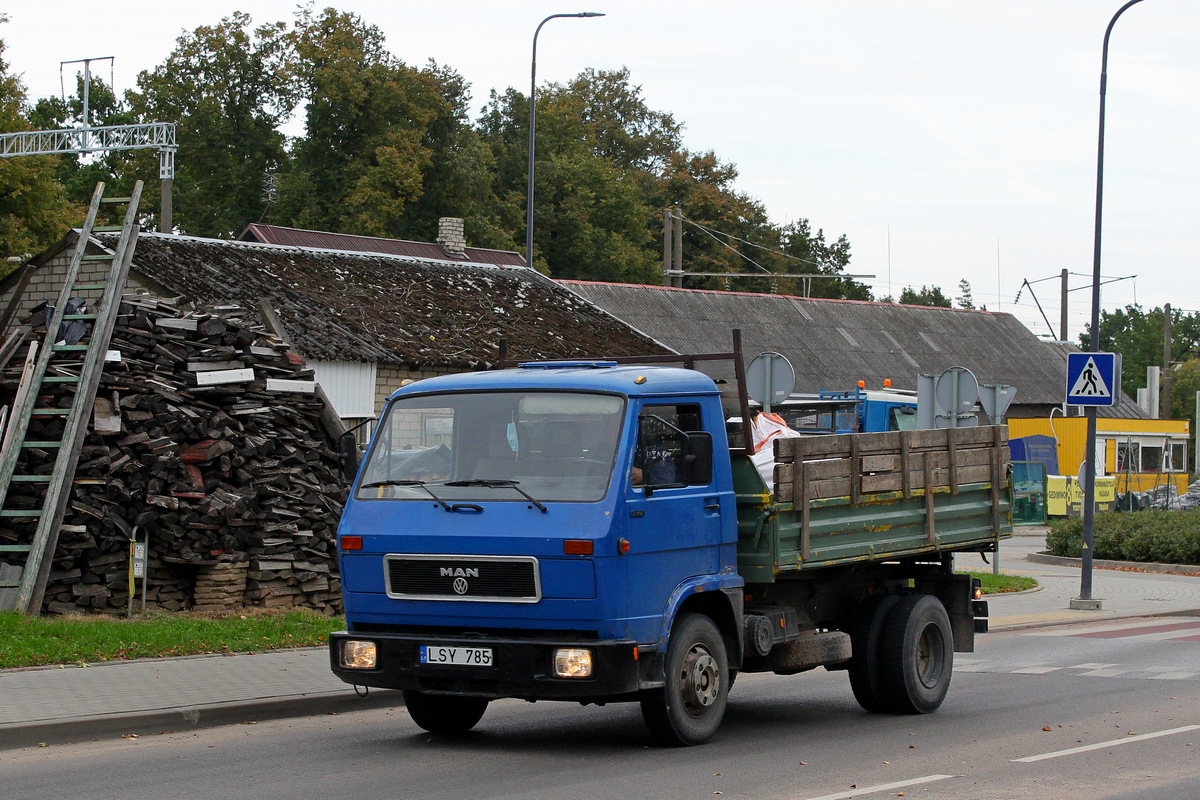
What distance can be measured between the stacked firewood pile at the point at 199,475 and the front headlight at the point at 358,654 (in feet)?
20.9

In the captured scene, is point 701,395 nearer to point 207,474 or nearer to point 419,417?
point 419,417

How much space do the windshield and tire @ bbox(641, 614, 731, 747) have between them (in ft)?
3.73

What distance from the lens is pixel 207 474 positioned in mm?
15266

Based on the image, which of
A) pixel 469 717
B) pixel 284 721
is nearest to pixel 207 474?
pixel 284 721

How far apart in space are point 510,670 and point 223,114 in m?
50.1

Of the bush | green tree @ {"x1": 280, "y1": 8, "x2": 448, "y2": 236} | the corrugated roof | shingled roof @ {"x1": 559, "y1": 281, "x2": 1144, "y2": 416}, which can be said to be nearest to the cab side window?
the bush

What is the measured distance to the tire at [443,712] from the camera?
9.61m

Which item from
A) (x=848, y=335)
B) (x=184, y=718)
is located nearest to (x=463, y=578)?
(x=184, y=718)

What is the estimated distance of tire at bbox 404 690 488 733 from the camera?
961 centimetres

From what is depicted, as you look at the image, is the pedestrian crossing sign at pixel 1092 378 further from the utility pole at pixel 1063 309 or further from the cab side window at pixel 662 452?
the utility pole at pixel 1063 309

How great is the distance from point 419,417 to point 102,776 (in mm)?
2882

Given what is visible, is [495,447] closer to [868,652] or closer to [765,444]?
[765,444]

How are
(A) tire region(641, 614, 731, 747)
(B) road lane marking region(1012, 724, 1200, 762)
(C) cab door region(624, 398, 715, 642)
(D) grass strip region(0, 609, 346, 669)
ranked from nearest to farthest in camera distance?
(C) cab door region(624, 398, 715, 642) → (A) tire region(641, 614, 731, 747) → (B) road lane marking region(1012, 724, 1200, 762) → (D) grass strip region(0, 609, 346, 669)

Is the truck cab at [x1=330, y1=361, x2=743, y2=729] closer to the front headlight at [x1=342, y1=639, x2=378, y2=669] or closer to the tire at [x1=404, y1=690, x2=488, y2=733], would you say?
the front headlight at [x1=342, y1=639, x2=378, y2=669]
